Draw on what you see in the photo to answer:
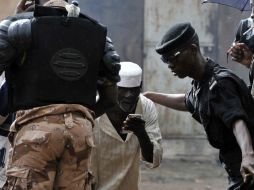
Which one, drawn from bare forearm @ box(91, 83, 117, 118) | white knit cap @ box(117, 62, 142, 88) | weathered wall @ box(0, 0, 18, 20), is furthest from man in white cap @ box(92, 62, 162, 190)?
weathered wall @ box(0, 0, 18, 20)

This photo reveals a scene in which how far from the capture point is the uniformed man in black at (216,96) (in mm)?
4090

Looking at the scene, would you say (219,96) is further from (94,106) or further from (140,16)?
(140,16)

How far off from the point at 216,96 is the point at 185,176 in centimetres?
568

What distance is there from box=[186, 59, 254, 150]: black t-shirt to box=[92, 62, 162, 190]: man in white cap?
0.49 meters

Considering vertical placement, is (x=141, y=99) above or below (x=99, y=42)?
below

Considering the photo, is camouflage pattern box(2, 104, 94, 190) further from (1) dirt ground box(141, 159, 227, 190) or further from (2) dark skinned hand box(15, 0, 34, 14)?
(1) dirt ground box(141, 159, 227, 190)

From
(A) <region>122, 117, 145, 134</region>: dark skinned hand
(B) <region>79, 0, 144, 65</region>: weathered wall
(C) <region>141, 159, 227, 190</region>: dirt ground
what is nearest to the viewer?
(A) <region>122, 117, 145, 134</region>: dark skinned hand

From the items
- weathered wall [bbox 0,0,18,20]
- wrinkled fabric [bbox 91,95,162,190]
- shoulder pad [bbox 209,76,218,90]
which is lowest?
weathered wall [bbox 0,0,18,20]

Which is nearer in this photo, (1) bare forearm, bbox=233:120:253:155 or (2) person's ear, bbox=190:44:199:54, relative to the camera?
(1) bare forearm, bbox=233:120:253:155

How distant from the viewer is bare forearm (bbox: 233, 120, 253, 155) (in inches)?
152

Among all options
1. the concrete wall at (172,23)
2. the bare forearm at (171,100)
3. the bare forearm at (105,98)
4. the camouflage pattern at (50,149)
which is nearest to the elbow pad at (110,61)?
the bare forearm at (105,98)

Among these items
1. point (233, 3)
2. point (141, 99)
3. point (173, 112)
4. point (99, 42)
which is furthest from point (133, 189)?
point (173, 112)

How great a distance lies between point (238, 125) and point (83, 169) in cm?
87

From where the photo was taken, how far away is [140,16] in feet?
36.0
